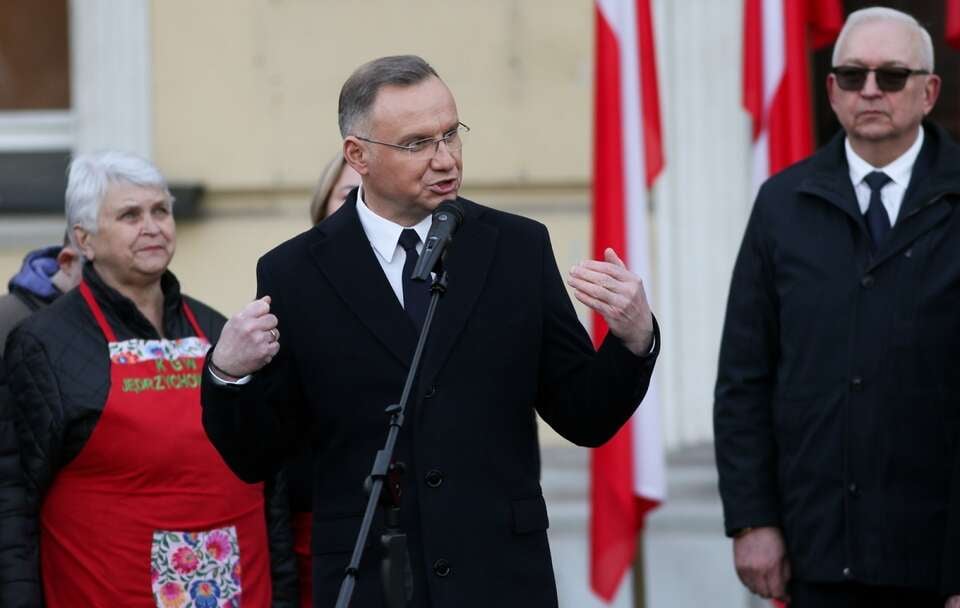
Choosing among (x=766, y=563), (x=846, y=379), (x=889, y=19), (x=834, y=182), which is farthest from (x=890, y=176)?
(x=766, y=563)

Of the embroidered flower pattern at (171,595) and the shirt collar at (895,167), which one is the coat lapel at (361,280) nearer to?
the embroidered flower pattern at (171,595)

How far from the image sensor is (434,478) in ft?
11.6

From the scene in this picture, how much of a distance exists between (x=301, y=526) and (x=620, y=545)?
59.8 inches

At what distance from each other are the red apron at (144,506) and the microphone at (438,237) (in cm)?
135

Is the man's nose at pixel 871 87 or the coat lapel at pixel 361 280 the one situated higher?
the man's nose at pixel 871 87

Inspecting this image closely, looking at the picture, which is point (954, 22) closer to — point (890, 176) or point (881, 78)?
point (881, 78)

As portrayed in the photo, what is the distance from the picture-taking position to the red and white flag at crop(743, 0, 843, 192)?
5828 millimetres

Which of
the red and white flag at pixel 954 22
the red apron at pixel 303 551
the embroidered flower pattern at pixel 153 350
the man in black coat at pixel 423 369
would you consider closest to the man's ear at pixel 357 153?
the man in black coat at pixel 423 369

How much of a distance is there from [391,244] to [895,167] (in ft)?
5.17

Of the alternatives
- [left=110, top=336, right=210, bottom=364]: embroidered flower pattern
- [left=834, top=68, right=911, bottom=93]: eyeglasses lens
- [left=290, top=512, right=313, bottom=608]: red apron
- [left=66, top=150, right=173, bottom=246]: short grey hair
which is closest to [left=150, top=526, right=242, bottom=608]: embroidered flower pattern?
[left=290, top=512, right=313, bottom=608]: red apron

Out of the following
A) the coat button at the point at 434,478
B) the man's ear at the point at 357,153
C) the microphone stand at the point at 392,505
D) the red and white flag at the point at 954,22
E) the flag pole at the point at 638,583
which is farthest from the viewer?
the flag pole at the point at 638,583

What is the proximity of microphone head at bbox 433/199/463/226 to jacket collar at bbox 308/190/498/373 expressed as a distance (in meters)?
0.15

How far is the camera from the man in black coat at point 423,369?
11.6 feet

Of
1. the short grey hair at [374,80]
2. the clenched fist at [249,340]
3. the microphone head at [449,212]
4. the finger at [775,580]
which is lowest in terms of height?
the finger at [775,580]
